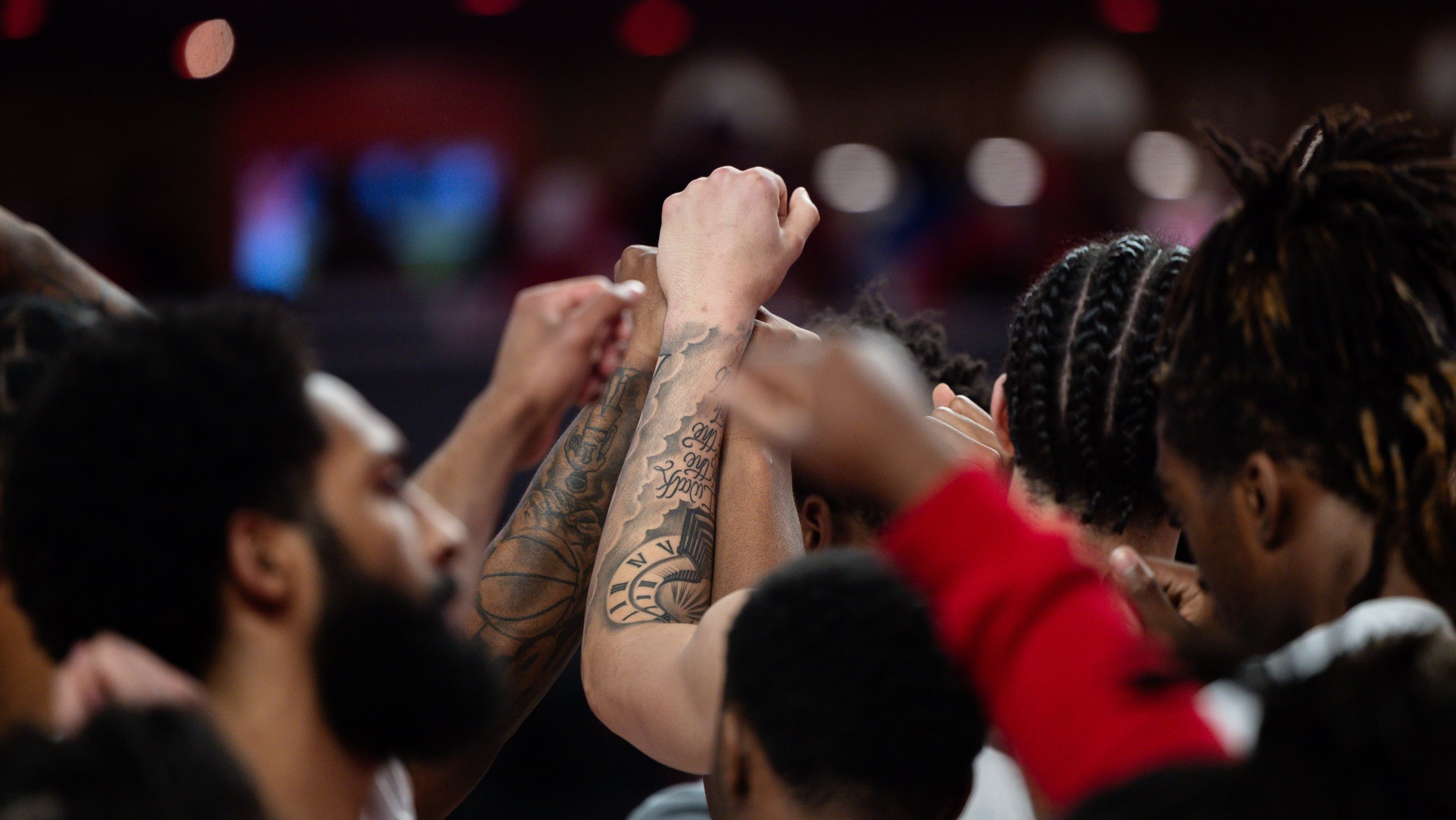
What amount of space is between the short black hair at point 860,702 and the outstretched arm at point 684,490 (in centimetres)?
14

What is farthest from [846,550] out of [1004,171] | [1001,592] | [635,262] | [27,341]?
[1004,171]

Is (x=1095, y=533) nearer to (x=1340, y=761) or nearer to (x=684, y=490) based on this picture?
(x=684, y=490)

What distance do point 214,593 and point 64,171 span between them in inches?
275

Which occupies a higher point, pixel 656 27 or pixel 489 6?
pixel 489 6

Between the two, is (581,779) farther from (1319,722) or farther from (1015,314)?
(1319,722)

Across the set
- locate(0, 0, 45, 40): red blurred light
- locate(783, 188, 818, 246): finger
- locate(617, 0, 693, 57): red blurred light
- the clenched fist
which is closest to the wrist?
the clenched fist

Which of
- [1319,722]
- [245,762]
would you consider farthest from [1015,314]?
[245,762]

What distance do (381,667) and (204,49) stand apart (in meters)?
6.66

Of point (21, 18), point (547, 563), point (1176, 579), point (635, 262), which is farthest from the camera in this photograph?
point (21, 18)

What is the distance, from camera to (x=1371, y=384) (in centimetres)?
125

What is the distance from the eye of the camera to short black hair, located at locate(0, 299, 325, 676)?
111 centimetres

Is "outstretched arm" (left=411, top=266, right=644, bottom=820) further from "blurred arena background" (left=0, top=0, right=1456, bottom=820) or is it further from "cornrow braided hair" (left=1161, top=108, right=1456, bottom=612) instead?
"blurred arena background" (left=0, top=0, right=1456, bottom=820)

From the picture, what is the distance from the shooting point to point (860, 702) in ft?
3.69

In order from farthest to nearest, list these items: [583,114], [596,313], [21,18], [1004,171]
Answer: [583,114] < [21,18] < [1004,171] < [596,313]
